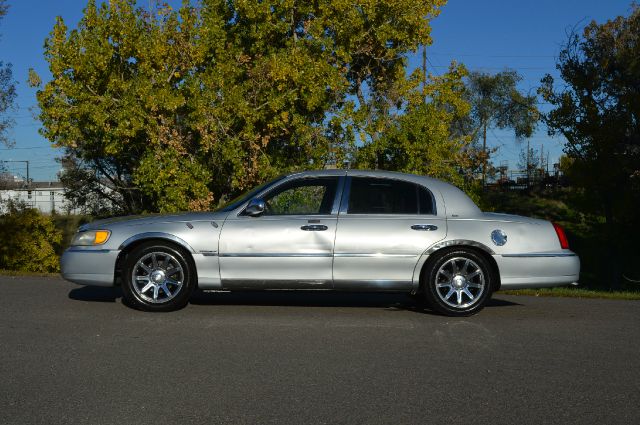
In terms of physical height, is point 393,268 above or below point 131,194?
below

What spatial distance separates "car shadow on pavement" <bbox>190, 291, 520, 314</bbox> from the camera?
9.26 m

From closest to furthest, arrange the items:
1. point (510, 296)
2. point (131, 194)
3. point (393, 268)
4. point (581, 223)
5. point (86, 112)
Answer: point (393, 268) → point (510, 296) → point (86, 112) → point (131, 194) → point (581, 223)

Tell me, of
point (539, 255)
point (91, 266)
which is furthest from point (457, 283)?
point (91, 266)

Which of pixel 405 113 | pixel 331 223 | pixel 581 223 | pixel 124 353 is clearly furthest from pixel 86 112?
pixel 581 223

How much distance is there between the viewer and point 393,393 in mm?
5363

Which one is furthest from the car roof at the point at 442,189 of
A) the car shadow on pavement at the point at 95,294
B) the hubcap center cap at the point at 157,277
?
the car shadow on pavement at the point at 95,294

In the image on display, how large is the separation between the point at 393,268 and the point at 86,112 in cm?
1198

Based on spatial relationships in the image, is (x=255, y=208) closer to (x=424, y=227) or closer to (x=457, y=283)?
(x=424, y=227)

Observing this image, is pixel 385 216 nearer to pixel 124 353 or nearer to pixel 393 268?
pixel 393 268

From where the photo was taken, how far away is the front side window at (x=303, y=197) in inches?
339

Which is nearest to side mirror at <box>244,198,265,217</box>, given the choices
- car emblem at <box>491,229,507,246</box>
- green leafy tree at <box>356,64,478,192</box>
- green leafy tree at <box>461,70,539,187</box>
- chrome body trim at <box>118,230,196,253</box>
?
chrome body trim at <box>118,230,196,253</box>

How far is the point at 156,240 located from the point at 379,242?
7.91 feet

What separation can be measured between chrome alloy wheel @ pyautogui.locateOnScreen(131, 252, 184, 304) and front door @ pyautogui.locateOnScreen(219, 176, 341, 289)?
0.52 metres

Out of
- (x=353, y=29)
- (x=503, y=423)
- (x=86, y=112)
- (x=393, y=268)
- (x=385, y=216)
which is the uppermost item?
(x=353, y=29)
